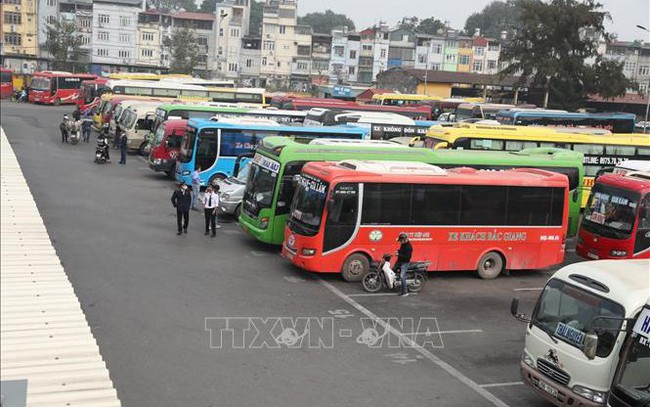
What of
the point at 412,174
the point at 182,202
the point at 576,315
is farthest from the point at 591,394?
the point at 182,202

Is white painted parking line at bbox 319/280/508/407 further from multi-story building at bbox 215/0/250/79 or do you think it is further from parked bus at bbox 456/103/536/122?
multi-story building at bbox 215/0/250/79

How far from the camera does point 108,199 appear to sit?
24375mm

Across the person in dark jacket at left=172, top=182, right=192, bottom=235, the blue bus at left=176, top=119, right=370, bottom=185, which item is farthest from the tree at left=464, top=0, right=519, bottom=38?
the person in dark jacket at left=172, top=182, right=192, bottom=235

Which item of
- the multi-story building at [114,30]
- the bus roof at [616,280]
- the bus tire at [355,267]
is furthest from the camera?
the multi-story building at [114,30]

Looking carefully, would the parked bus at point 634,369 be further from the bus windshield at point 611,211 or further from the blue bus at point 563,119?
the blue bus at point 563,119

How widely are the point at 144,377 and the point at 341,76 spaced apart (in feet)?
341

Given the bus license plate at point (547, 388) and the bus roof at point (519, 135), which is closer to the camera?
the bus license plate at point (547, 388)

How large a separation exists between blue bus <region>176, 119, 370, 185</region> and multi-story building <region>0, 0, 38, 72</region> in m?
78.6

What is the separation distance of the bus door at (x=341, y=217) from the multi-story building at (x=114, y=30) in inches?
3858

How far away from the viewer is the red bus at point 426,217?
53.2 ft

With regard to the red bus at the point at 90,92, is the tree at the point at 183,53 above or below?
above

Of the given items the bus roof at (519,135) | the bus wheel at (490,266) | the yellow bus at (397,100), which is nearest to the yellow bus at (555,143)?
the bus roof at (519,135)

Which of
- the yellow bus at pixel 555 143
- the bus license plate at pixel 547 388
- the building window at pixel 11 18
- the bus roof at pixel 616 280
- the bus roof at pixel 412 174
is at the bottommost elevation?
the bus license plate at pixel 547 388

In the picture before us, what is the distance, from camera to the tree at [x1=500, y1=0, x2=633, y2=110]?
6612 cm
